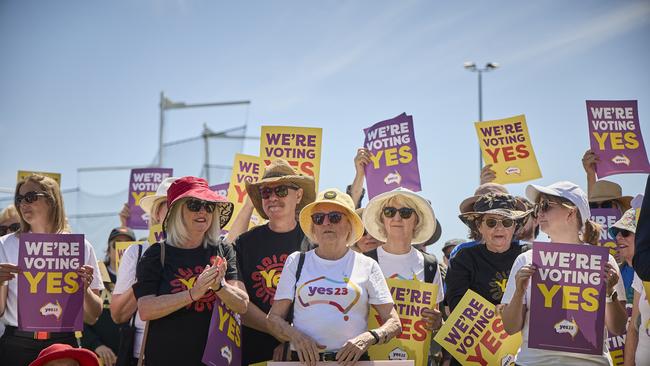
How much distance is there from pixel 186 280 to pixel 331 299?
37.9 inches

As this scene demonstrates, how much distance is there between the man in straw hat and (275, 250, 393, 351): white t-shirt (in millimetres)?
405

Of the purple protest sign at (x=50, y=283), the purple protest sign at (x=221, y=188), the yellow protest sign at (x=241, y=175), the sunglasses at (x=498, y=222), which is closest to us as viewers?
the purple protest sign at (x=50, y=283)

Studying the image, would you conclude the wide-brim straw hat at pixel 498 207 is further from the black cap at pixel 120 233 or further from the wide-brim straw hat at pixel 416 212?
the black cap at pixel 120 233

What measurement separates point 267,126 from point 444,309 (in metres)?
2.97

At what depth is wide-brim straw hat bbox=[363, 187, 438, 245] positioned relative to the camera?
18.4 ft

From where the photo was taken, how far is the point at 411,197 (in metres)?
5.62

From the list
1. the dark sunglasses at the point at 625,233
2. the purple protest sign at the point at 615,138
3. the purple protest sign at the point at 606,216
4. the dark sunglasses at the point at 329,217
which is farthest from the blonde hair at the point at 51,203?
the purple protest sign at the point at 615,138

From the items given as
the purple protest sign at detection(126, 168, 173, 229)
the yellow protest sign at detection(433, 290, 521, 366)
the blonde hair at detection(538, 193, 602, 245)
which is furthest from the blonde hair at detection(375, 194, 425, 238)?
the purple protest sign at detection(126, 168, 173, 229)

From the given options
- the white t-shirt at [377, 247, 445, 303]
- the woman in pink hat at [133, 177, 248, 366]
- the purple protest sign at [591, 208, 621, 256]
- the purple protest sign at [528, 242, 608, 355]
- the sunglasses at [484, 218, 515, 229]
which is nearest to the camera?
the purple protest sign at [528, 242, 608, 355]

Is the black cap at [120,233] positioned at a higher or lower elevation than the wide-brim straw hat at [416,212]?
lower

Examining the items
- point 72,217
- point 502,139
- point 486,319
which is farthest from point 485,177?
point 72,217

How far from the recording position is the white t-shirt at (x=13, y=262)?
4.83m

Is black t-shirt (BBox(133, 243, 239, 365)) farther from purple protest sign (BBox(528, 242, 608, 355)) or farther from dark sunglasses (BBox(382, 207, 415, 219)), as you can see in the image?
purple protest sign (BBox(528, 242, 608, 355))

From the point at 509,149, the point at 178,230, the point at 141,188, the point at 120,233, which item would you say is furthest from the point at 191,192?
the point at 509,149
